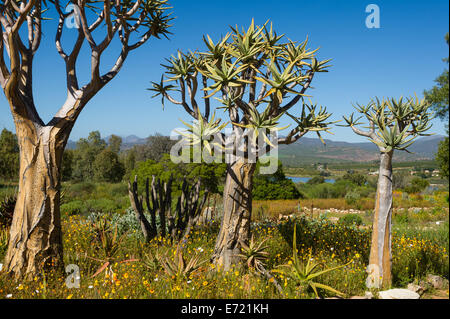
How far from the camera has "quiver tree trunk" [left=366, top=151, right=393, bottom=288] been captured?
4.52m

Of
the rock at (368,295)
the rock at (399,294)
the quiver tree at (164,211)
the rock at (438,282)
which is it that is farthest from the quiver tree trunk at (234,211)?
the rock at (438,282)

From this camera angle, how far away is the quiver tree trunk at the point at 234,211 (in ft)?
16.1

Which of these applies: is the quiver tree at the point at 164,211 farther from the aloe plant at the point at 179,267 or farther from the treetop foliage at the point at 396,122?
the treetop foliage at the point at 396,122

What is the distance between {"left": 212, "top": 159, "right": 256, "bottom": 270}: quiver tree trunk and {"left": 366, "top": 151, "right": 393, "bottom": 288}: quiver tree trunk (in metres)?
1.91

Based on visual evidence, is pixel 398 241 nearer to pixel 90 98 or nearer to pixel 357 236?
pixel 357 236

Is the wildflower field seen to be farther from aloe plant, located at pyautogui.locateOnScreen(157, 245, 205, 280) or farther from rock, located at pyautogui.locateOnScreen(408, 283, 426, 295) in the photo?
rock, located at pyautogui.locateOnScreen(408, 283, 426, 295)

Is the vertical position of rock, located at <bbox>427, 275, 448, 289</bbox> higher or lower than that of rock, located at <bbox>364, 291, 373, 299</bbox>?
lower

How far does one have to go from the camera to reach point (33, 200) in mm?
4645

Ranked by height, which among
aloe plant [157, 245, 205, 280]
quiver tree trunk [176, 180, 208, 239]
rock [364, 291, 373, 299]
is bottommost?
rock [364, 291, 373, 299]

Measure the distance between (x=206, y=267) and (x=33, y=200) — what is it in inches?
110

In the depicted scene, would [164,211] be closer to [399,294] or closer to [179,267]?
[179,267]

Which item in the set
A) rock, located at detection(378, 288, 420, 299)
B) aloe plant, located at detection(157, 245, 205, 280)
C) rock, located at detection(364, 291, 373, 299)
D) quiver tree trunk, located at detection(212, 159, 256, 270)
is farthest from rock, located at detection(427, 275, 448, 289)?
aloe plant, located at detection(157, 245, 205, 280)

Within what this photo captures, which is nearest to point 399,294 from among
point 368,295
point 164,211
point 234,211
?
point 368,295
